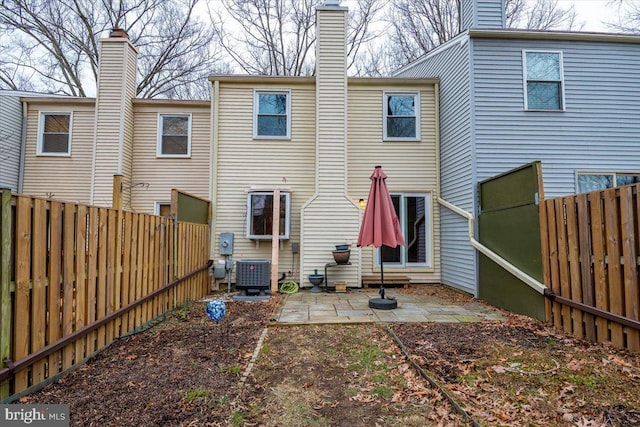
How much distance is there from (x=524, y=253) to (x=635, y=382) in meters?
2.64

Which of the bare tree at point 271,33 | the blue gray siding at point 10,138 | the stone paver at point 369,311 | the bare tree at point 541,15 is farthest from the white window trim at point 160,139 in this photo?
the bare tree at point 541,15

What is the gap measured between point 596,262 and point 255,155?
7.16 metres

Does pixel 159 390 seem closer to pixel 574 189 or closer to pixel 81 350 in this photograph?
pixel 81 350

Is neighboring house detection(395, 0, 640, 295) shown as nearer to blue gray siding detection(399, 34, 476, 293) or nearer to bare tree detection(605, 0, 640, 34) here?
blue gray siding detection(399, 34, 476, 293)

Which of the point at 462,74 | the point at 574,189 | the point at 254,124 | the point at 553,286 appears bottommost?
the point at 553,286

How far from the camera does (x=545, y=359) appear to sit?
3.45 metres

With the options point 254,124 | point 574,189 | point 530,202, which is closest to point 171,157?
point 254,124

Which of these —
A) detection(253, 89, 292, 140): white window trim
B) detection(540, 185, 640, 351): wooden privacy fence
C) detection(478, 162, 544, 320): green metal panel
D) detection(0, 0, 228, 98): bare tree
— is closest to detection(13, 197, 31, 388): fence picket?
detection(540, 185, 640, 351): wooden privacy fence

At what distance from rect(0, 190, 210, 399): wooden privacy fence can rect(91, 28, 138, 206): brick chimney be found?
5.31 meters

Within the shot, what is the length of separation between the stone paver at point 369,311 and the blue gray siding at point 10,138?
28.7ft

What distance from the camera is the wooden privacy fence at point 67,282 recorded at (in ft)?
8.38

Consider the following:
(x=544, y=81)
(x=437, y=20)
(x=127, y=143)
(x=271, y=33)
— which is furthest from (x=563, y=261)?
(x=271, y=33)

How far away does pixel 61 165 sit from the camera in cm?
970

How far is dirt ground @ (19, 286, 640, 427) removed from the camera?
2.44m
